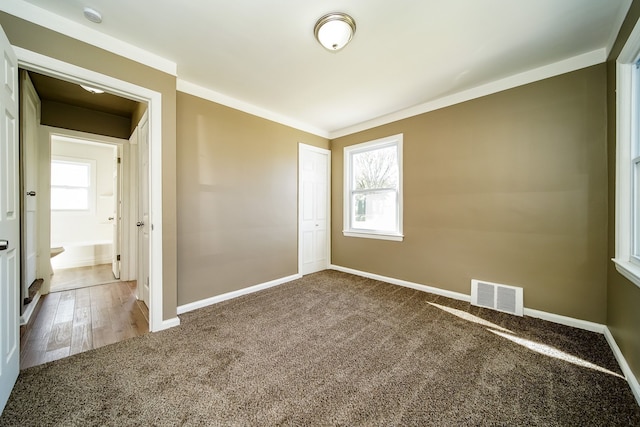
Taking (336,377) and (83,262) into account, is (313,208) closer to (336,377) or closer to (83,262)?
(336,377)

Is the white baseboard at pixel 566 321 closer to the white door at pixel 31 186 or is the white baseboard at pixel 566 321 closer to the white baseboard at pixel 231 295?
the white baseboard at pixel 231 295

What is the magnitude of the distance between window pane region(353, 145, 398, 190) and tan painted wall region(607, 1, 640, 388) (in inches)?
83.3

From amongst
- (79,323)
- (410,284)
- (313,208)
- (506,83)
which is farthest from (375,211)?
(79,323)

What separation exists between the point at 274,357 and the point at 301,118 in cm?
335

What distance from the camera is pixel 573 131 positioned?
2299 mm

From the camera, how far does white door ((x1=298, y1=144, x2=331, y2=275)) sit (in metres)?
4.09

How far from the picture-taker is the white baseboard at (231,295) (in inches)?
106

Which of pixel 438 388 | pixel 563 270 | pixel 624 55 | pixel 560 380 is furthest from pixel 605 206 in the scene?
pixel 438 388

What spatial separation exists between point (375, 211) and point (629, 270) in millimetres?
2687

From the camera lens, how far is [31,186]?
9.16ft

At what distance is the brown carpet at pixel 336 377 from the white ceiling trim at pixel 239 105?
2.58 meters

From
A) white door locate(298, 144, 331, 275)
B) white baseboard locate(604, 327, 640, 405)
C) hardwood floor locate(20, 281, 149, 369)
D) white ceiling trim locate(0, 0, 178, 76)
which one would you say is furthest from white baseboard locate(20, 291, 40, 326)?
white baseboard locate(604, 327, 640, 405)

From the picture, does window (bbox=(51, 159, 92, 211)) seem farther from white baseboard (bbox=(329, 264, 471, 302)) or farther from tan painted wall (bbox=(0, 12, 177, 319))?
white baseboard (bbox=(329, 264, 471, 302))

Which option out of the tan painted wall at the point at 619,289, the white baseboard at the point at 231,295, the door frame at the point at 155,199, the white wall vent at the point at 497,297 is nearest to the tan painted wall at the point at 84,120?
the door frame at the point at 155,199
